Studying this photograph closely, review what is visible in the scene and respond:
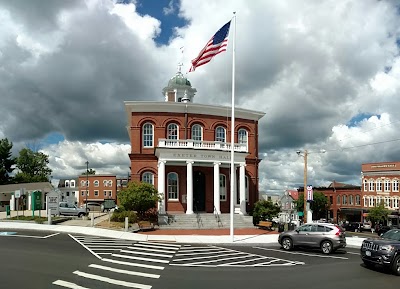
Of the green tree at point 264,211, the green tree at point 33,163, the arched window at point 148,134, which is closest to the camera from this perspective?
the green tree at point 264,211

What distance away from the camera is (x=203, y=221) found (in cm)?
2942

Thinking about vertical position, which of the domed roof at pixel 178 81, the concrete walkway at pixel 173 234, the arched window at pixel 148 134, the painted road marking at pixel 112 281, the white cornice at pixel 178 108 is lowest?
the concrete walkway at pixel 173 234

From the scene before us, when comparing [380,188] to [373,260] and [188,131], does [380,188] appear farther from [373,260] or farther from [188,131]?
[373,260]

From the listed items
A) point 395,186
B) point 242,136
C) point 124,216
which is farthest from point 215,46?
point 395,186

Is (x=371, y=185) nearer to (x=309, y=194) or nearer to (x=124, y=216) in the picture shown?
(x=309, y=194)

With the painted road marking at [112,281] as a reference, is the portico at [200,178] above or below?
above

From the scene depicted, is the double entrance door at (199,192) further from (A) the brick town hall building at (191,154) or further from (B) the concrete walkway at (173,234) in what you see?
(B) the concrete walkway at (173,234)

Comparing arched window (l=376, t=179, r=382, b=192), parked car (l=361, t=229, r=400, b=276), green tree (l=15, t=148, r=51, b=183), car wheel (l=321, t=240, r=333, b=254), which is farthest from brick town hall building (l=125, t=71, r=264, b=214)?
green tree (l=15, t=148, r=51, b=183)

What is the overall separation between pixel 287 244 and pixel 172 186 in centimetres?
1590

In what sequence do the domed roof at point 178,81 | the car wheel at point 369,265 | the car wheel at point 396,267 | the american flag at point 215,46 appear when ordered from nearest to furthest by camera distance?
the car wheel at point 396,267, the car wheel at point 369,265, the american flag at point 215,46, the domed roof at point 178,81

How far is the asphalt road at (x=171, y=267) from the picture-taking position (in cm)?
1057

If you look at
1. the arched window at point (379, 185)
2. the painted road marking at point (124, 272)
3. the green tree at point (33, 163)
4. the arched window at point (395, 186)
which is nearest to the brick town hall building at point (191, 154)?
the painted road marking at point (124, 272)

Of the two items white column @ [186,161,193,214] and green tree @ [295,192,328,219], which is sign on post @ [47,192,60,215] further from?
green tree @ [295,192,328,219]

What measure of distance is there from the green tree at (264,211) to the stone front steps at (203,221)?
194 cm
